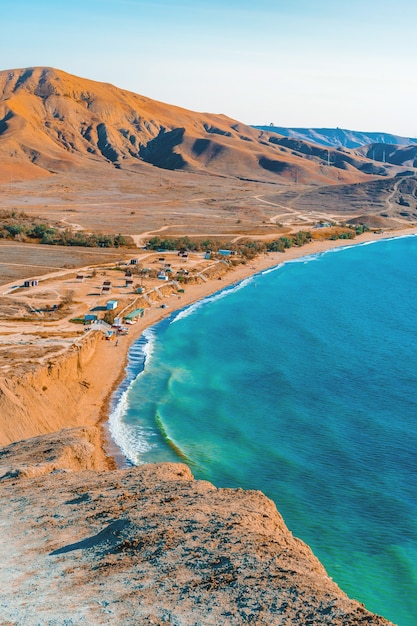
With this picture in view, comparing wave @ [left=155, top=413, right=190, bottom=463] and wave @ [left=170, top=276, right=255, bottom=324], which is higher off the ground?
wave @ [left=170, top=276, right=255, bottom=324]

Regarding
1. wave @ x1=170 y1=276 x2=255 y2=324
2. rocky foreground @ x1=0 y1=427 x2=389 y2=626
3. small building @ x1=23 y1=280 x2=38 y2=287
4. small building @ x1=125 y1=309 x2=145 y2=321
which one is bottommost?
wave @ x1=170 y1=276 x2=255 y2=324

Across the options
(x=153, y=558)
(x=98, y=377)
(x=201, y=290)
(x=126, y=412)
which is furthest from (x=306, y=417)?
(x=201, y=290)

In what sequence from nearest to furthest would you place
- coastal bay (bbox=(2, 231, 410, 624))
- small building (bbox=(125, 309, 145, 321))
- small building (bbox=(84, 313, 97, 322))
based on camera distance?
coastal bay (bbox=(2, 231, 410, 624)), small building (bbox=(84, 313, 97, 322)), small building (bbox=(125, 309, 145, 321))

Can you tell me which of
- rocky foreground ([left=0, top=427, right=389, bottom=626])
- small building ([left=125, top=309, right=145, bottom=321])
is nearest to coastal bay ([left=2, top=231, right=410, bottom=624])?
small building ([left=125, top=309, right=145, bottom=321])

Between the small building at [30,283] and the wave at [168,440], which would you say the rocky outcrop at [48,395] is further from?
the small building at [30,283]

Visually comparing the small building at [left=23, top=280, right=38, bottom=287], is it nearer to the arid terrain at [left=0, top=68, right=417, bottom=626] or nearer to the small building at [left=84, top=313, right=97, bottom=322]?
the arid terrain at [left=0, top=68, right=417, bottom=626]

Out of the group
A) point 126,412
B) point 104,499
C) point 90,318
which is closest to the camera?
point 104,499

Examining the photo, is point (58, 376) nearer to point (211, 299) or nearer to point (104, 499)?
point (104, 499)
